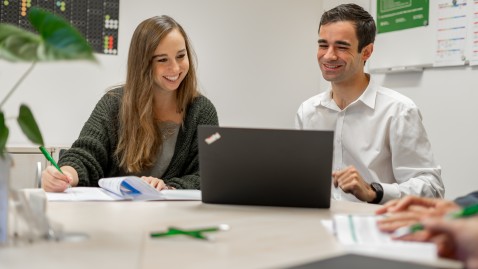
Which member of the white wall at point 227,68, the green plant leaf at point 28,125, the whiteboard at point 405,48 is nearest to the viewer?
the green plant leaf at point 28,125

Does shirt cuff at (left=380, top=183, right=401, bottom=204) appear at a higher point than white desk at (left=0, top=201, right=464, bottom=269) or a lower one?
lower

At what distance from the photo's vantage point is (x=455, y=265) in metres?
0.87

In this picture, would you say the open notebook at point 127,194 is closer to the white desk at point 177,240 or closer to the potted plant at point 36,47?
the white desk at point 177,240

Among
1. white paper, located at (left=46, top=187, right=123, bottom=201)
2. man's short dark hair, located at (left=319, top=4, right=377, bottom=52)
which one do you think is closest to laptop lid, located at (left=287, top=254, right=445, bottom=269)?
white paper, located at (left=46, top=187, right=123, bottom=201)

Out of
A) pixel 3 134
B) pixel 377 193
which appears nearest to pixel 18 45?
pixel 3 134

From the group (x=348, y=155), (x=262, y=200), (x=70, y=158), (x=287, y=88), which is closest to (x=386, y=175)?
(x=348, y=155)

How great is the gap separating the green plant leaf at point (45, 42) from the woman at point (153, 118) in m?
1.21

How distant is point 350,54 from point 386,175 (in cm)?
52

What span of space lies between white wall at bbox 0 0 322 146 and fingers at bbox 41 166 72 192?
68.9 inches

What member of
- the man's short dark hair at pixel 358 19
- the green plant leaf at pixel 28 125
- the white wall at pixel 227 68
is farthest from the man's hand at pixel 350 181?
the white wall at pixel 227 68

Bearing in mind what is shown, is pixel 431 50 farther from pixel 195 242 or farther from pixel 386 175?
pixel 195 242

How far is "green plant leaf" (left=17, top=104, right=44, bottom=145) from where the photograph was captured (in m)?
1.07

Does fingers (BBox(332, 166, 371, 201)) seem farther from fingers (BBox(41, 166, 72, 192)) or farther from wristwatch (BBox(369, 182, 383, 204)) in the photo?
fingers (BBox(41, 166, 72, 192))

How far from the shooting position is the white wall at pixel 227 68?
3.49 meters
